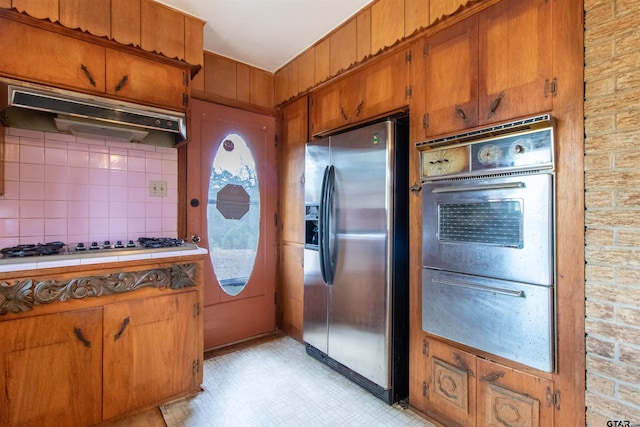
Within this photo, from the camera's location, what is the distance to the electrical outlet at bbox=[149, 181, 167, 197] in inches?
93.1

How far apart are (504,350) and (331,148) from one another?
5.38ft

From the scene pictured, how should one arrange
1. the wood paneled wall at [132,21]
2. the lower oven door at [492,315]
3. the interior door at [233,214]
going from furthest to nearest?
the interior door at [233,214]
the wood paneled wall at [132,21]
the lower oven door at [492,315]

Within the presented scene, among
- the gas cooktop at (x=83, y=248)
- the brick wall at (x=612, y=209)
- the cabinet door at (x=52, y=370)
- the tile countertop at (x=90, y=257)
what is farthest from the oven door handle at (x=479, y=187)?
the cabinet door at (x=52, y=370)

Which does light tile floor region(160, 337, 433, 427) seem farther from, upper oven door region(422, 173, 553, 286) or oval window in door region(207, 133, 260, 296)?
upper oven door region(422, 173, 553, 286)

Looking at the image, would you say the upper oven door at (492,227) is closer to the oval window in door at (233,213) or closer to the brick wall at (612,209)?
the brick wall at (612,209)

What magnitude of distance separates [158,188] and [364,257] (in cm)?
168

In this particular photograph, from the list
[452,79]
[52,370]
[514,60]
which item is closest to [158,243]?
[52,370]

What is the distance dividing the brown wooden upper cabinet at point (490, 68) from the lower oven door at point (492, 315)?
0.82m

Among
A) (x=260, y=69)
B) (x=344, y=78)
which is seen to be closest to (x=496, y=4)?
(x=344, y=78)

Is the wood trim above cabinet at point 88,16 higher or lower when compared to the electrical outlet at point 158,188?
higher

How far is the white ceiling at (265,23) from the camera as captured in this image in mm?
2090

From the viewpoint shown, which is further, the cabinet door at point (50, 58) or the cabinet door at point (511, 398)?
the cabinet door at point (50, 58)

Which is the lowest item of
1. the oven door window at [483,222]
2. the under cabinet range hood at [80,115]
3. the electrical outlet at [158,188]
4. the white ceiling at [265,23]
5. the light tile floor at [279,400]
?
the light tile floor at [279,400]

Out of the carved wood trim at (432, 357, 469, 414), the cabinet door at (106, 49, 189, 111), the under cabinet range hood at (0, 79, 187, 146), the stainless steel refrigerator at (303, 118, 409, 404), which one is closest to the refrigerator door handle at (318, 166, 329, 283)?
the stainless steel refrigerator at (303, 118, 409, 404)
